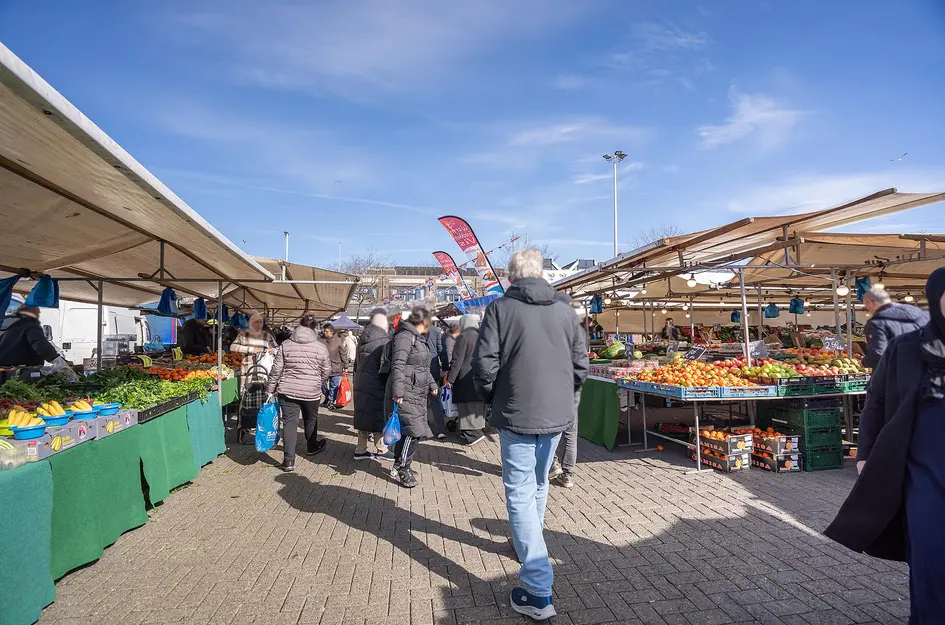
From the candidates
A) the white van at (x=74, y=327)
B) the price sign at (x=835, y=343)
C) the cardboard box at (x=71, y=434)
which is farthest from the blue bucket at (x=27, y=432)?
the white van at (x=74, y=327)

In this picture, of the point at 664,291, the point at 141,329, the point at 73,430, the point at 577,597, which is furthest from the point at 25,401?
the point at 141,329

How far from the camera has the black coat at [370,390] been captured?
21.8ft

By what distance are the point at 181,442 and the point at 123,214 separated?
2.45 metres

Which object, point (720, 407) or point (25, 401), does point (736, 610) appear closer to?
point (25, 401)

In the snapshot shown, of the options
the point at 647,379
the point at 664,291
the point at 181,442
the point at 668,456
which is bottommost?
the point at 668,456

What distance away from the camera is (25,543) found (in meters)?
2.98

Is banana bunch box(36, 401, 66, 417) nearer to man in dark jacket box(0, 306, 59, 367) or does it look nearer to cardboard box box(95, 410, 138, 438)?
cardboard box box(95, 410, 138, 438)

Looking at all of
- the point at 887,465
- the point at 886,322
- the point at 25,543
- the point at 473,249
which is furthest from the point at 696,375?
the point at 473,249

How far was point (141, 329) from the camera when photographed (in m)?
23.2

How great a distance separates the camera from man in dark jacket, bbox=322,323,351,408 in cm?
1000

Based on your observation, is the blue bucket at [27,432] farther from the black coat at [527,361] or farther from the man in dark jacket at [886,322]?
the man in dark jacket at [886,322]

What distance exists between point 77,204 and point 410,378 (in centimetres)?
333

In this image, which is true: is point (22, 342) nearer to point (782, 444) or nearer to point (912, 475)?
point (912, 475)

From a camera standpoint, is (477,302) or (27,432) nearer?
(27,432)
